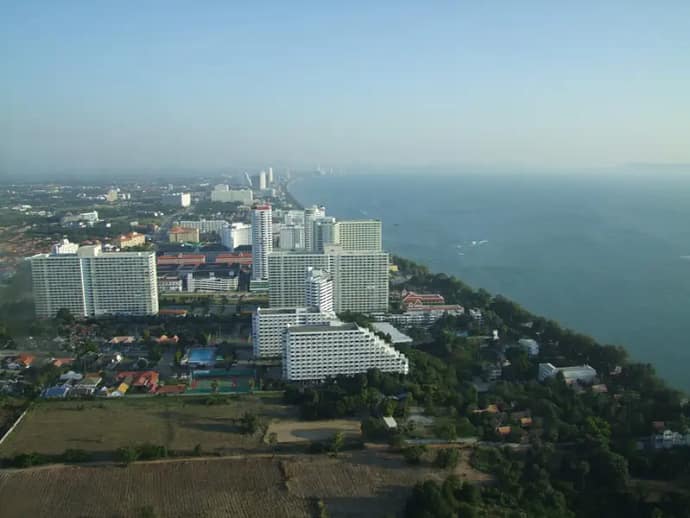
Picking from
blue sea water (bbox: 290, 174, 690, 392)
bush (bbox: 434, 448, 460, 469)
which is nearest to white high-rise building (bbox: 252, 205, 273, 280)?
blue sea water (bbox: 290, 174, 690, 392)

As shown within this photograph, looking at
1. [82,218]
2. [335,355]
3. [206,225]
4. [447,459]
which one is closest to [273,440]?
[447,459]

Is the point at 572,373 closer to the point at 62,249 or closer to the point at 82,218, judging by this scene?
the point at 62,249

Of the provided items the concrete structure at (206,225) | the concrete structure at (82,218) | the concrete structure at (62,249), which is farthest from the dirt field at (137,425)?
the concrete structure at (206,225)

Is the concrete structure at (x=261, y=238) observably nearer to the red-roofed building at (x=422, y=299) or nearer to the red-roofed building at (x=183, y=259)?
the red-roofed building at (x=183, y=259)

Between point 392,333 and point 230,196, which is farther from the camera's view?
point 230,196

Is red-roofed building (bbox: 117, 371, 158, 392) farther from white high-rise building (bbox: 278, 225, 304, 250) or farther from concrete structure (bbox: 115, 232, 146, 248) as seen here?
concrete structure (bbox: 115, 232, 146, 248)
